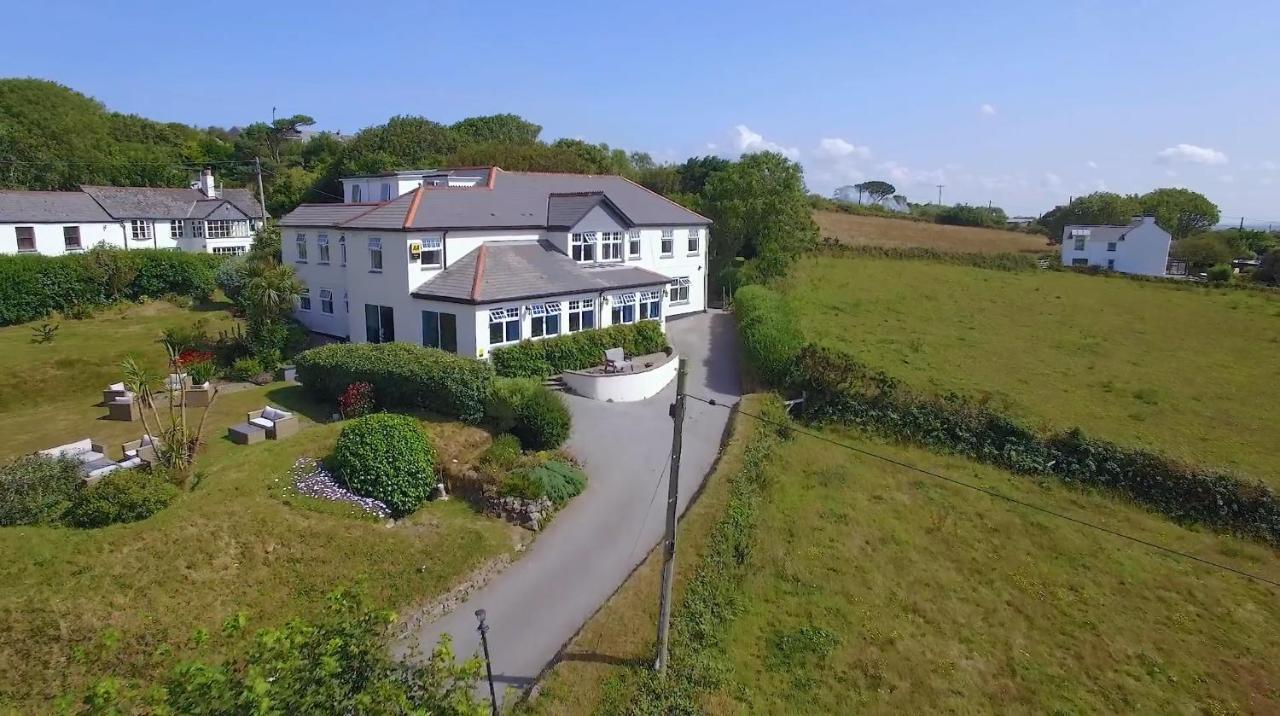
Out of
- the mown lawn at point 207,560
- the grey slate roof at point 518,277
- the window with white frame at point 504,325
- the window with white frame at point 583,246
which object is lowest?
the mown lawn at point 207,560

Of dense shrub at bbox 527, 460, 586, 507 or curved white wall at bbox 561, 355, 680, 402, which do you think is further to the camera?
curved white wall at bbox 561, 355, 680, 402

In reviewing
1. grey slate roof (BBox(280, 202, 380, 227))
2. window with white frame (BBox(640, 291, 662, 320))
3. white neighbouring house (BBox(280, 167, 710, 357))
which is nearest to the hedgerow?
window with white frame (BBox(640, 291, 662, 320))

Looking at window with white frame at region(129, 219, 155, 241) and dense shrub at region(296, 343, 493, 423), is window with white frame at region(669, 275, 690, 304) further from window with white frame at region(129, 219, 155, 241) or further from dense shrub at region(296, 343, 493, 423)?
window with white frame at region(129, 219, 155, 241)

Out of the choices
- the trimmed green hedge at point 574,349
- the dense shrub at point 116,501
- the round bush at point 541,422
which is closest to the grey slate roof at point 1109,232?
the trimmed green hedge at point 574,349

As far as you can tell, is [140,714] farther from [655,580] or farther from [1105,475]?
[1105,475]

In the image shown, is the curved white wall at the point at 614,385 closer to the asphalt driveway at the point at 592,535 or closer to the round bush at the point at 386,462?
the asphalt driveway at the point at 592,535

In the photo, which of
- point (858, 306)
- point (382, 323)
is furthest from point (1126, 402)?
point (382, 323)
